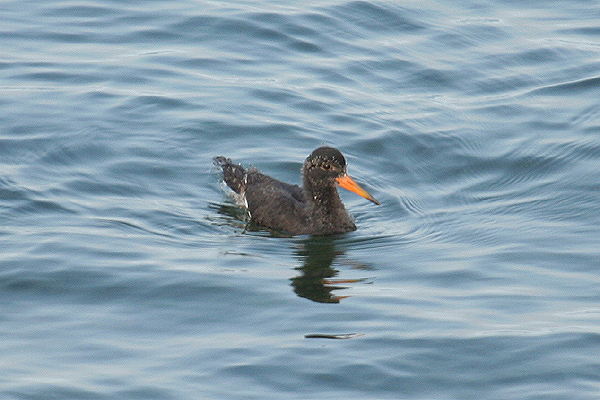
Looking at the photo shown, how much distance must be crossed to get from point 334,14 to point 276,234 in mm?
8315

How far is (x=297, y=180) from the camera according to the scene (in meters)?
14.1

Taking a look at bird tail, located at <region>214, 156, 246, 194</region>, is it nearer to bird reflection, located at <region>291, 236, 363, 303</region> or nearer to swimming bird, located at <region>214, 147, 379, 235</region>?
swimming bird, located at <region>214, 147, 379, 235</region>

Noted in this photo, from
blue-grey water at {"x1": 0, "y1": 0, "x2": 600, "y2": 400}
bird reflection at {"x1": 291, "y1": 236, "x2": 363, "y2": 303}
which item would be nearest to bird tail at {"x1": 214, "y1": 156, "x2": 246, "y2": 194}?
blue-grey water at {"x1": 0, "y1": 0, "x2": 600, "y2": 400}

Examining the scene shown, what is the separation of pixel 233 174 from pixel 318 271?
113 inches

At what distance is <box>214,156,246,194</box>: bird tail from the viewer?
1304cm

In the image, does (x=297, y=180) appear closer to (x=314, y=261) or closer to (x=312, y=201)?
(x=312, y=201)

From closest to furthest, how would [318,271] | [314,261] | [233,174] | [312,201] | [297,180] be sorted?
[318,271] → [314,261] → [312,201] → [233,174] → [297,180]

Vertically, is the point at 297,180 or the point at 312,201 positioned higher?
the point at 297,180

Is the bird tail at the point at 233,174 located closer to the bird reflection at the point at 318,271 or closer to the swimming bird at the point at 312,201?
the swimming bird at the point at 312,201

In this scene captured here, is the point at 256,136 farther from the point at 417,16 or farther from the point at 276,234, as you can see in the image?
the point at 417,16

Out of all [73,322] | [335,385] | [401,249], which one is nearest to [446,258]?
[401,249]

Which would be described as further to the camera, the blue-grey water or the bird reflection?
the bird reflection

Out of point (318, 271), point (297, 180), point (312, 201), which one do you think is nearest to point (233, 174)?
point (297, 180)

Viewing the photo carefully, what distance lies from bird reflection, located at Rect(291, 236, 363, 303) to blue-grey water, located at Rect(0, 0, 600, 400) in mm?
34
